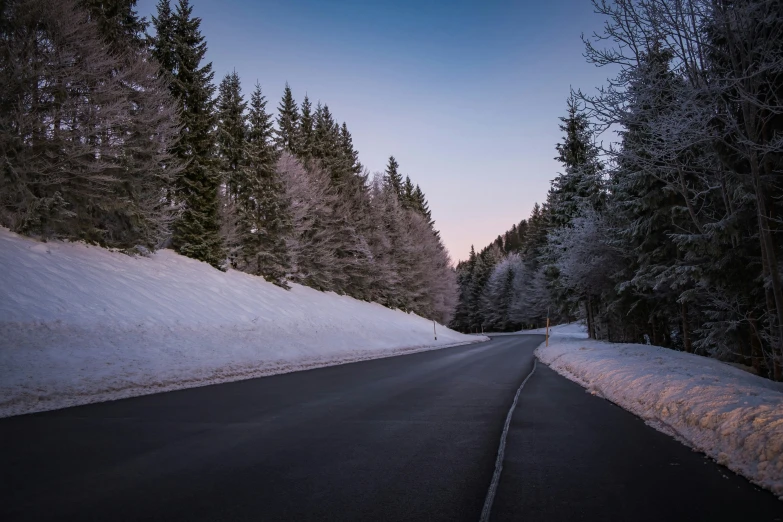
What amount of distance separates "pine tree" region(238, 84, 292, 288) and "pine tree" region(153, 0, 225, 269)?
3055 millimetres

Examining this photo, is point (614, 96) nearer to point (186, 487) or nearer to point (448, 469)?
point (448, 469)

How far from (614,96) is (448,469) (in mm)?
6935

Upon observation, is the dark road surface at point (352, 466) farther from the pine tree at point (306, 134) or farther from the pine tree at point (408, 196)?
the pine tree at point (408, 196)

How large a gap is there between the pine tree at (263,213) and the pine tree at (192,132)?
3.06 meters

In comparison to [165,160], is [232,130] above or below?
above

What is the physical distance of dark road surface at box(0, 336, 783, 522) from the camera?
344cm

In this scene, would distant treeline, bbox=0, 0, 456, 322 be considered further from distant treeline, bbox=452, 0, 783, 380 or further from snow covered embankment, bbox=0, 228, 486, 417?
distant treeline, bbox=452, 0, 783, 380

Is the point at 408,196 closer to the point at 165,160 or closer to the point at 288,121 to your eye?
the point at 288,121

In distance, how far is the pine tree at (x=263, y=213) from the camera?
27.2m

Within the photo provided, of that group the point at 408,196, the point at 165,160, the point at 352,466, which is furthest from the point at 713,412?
the point at 408,196

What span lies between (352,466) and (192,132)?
23.0 meters

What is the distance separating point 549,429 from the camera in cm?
618

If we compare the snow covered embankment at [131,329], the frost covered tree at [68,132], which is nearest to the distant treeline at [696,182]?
the snow covered embankment at [131,329]

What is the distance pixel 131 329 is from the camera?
13344 mm
